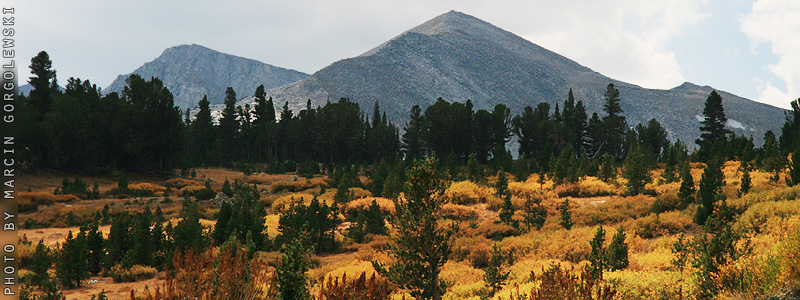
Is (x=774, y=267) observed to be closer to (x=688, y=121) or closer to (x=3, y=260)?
(x=3, y=260)

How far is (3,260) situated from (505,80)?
192491mm

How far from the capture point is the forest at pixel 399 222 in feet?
25.7

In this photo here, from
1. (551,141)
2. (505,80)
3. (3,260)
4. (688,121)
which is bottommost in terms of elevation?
(3,260)

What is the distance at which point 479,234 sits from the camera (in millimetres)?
19859

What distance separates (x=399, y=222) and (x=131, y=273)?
9.53 metres

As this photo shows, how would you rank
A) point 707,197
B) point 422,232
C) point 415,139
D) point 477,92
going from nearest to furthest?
point 422,232 → point 707,197 → point 415,139 → point 477,92

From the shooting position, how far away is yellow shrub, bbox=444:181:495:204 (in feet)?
88.5

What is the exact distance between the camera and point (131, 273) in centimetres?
1368

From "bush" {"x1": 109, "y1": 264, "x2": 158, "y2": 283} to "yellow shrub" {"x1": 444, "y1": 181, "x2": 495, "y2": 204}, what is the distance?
16099mm

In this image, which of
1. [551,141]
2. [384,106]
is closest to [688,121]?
[384,106]

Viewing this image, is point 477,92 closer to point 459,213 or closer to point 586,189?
point 586,189

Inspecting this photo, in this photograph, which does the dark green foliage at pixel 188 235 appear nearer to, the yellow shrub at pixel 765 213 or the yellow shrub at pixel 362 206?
the yellow shrub at pixel 362 206

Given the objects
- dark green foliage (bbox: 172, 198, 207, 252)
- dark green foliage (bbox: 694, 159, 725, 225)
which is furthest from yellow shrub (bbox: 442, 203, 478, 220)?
dark green foliage (bbox: 172, 198, 207, 252)

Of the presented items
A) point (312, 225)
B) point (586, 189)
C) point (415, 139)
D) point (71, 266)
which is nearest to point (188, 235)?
A: point (71, 266)
